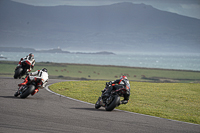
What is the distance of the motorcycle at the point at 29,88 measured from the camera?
48.4 ft

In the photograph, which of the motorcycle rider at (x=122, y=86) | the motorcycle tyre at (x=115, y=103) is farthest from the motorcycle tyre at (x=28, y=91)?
the motorcycle tyre at (x=115, y=103)

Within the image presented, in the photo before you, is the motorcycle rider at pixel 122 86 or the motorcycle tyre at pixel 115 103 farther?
the motorcycle rider at pixel 122 86

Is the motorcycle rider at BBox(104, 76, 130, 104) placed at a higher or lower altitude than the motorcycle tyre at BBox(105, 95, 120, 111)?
higher

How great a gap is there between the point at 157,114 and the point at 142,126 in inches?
139

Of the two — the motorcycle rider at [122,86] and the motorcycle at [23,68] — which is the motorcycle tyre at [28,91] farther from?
the motorcycle at [23,68]

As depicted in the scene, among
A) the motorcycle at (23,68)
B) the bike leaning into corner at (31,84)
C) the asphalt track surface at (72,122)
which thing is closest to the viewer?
the asphalt track surface at (72,122)

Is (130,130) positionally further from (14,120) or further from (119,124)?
(14,120)

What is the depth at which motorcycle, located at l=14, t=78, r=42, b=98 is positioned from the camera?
48.4 feet

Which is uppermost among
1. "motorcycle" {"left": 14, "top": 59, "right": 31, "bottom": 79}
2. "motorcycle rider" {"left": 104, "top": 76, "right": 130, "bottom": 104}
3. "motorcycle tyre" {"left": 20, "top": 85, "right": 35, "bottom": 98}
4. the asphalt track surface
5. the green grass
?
"motorcycle" {"left": 14, "top": 59, "right": 31, "bottom": 79}

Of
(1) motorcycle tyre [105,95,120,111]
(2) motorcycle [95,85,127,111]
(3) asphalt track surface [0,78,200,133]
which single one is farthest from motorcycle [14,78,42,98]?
(1) motorcycle tyre [105,95,120,111]

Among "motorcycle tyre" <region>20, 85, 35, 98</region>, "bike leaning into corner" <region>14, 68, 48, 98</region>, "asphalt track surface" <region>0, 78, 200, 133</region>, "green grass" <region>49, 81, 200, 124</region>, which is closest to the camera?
"asphalt track surface" <region>0, 78, 200, 133</region>

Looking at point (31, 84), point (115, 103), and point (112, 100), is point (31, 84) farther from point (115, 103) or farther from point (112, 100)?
point (115, 103)

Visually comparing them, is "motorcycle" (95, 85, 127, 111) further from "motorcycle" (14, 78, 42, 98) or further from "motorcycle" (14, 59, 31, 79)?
"motorcycle" (14, 59, 31, 79)

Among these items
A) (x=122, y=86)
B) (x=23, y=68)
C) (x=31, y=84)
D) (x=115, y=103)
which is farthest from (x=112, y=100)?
(x=23, y=68)
